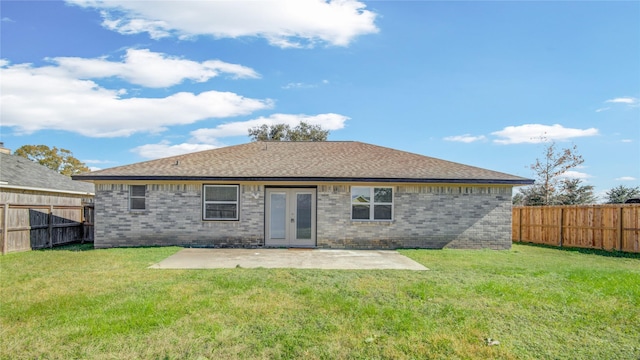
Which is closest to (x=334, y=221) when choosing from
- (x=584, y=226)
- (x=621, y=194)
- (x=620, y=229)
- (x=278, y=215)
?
(x=278, y=215)

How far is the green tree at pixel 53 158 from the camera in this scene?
42344 mm

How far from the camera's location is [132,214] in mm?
15008

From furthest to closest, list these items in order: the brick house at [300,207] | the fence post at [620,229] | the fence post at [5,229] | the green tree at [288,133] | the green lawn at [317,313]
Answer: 1. the green tree at [288,133]
2. the fence post at [620,229]
3. the brick house at [300,207]
4. the fence post at [5,229]
5. the green lawn at [317,313]

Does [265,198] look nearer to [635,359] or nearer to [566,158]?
[635,359]

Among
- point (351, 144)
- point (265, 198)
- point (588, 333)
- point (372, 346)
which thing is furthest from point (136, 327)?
point (351, 144)

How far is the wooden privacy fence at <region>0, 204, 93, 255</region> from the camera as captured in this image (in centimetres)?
1348

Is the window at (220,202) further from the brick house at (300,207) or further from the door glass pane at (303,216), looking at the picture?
the door glass pane at (303,216)

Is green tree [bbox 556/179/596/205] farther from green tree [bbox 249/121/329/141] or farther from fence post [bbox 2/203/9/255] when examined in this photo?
fence post [bbox 2/203/9/255]

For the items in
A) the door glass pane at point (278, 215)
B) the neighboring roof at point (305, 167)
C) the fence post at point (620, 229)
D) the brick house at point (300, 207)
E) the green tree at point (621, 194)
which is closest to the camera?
the neighboring roof at point (305, 167)

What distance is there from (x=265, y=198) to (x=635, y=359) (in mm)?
11947

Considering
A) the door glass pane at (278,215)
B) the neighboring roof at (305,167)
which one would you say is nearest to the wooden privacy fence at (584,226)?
the neighboring roof at (305,167)

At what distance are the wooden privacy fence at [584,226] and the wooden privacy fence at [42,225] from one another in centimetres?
1939

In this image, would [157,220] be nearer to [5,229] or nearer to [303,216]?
[5,229]

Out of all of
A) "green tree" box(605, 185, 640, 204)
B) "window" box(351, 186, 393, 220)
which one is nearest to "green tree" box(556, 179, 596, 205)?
"green tree" box(605, 185, 640, 204)
